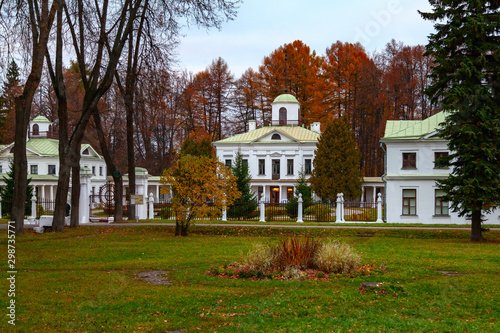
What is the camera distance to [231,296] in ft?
33.9

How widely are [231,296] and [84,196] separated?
19403 mm

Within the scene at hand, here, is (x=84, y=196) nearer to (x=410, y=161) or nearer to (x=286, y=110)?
(x=410, y=161)

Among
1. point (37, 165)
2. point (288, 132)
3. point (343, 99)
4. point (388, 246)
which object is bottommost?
point (388, 246)

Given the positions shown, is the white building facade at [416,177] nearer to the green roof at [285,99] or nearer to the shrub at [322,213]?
the shrub at [322,213]

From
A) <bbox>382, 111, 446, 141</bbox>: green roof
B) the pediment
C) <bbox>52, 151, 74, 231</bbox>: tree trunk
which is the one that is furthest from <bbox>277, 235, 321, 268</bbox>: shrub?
the pediment

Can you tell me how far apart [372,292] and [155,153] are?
54.9 meters

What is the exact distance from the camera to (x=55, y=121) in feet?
215

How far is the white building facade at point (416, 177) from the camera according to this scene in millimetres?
33750

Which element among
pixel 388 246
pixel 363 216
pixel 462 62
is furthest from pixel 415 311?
pixel 363 216

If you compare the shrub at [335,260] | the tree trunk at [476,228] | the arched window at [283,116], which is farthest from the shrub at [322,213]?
the arched window at [283,116]

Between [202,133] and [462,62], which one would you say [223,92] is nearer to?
[202,133]

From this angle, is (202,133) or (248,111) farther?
(248,111)

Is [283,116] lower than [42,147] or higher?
higher

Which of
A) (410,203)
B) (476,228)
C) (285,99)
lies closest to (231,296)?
(476,228)
